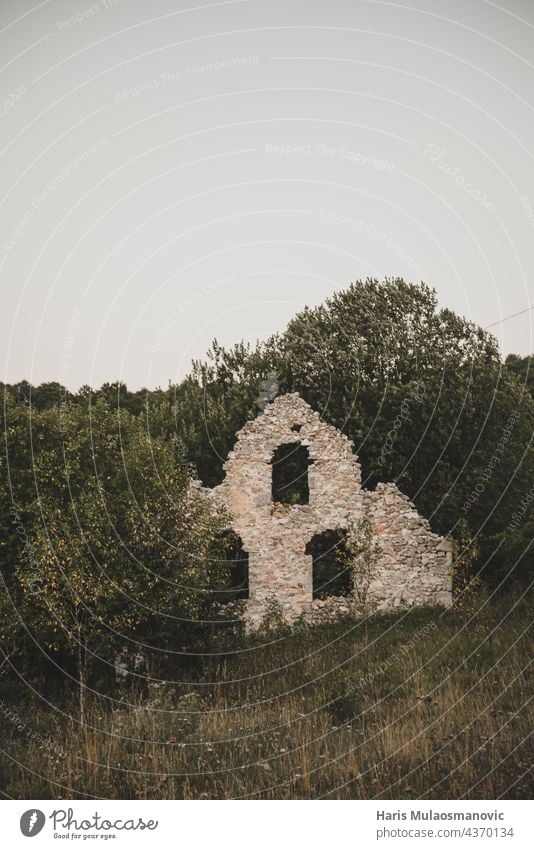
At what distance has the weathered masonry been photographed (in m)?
18.8

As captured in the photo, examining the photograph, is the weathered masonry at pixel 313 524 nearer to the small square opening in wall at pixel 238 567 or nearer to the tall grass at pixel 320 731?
the small square opening in wall at pixel 238 567

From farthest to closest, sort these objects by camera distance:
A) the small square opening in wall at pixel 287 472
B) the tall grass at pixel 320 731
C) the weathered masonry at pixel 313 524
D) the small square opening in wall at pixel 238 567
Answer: the small square opening in wall at pixel 287 472 < the small square opening in wall at pixel 238 567 < the weathered masonry at pixel 313 524 < the tall grass at pixel 320 731

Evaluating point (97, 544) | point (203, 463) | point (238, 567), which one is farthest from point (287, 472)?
point (97, 544)

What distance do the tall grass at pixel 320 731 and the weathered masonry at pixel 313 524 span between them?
4175mm

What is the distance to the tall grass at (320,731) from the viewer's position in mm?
7277

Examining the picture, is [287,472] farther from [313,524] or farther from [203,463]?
[313,524]

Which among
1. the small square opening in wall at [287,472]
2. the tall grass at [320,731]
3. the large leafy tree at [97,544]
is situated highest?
the small square opening in wall at [287,472]

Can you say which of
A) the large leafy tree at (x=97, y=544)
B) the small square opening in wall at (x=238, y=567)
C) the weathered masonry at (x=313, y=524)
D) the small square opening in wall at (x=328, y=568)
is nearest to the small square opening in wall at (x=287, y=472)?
the small square opening in wall at (x=328, y=568)

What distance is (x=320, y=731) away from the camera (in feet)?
30.0

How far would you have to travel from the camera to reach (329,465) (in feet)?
66.5

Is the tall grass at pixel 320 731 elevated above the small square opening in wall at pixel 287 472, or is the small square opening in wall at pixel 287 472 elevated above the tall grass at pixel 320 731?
the small square opening in wall at pixel 287 472

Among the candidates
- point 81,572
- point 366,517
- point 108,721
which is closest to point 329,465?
point 366,517

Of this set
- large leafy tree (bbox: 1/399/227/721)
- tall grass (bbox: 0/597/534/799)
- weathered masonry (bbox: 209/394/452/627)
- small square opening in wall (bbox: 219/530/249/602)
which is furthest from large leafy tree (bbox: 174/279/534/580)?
large leafy tree (bbox: 1/399/227/721)
